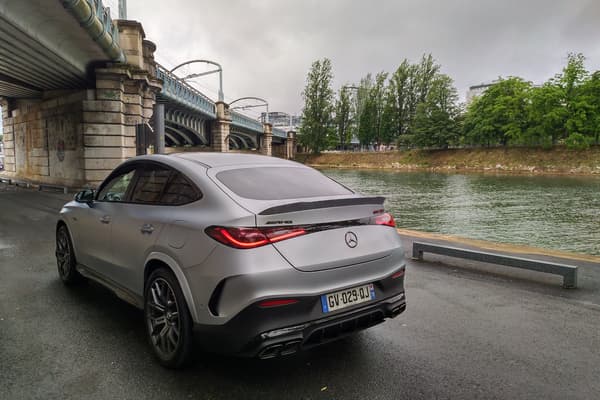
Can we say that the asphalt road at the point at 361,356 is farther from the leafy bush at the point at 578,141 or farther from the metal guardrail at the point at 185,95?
the leafy bush at the point at 578,141

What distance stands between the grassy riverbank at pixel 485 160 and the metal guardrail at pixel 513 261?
4853 cm

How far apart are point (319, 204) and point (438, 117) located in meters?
68.3

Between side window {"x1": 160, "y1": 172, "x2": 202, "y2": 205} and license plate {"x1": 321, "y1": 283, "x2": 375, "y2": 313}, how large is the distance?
119 cm

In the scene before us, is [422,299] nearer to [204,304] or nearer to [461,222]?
[204,304]

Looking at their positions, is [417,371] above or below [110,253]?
below

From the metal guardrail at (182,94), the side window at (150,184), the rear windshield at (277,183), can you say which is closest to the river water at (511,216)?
the rear windshield at (277,183)

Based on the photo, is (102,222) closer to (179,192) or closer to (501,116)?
(179,192)

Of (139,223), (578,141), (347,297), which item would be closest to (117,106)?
(139,223)

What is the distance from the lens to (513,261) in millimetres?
5582

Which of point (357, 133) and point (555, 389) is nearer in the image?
point (555, 389)

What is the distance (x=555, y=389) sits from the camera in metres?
2.90

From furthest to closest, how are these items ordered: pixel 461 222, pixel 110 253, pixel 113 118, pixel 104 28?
1. pixel 113 118
2. pixel 461 222
3. pixel 104 28
4. pixel 110 253

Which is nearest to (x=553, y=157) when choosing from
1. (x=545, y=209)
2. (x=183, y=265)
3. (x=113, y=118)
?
(x=545, y=209)

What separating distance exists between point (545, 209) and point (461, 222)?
612cm
